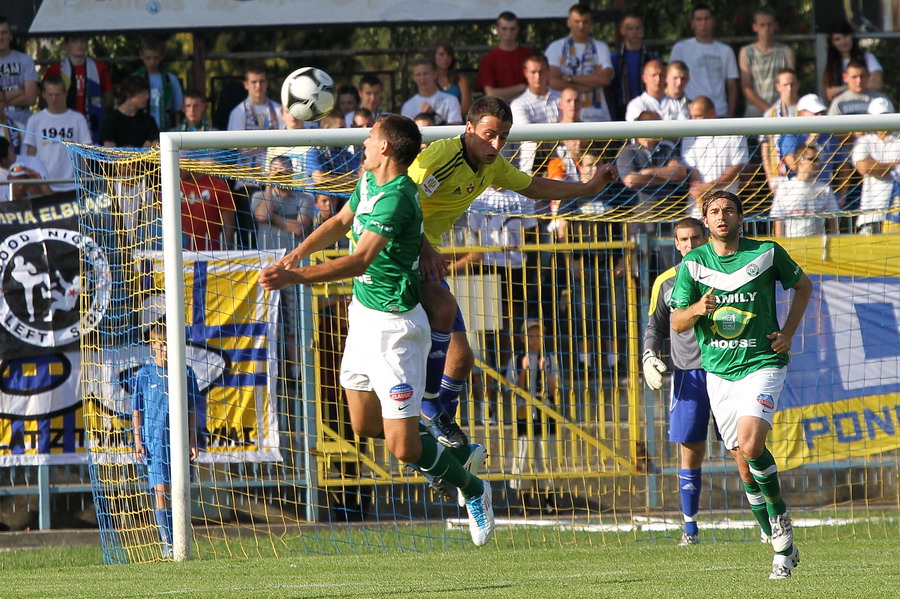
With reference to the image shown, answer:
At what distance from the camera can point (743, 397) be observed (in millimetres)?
6988

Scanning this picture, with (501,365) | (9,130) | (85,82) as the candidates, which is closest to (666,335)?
(501,365)

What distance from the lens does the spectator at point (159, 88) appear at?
1302cm

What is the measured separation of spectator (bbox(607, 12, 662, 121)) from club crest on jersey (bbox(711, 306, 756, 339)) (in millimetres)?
6575

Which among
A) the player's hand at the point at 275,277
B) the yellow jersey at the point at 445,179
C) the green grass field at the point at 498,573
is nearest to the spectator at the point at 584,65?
the green grass field at the point at 498,573

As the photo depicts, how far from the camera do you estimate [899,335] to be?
1046cm

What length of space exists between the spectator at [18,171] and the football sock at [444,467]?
18.0 feet

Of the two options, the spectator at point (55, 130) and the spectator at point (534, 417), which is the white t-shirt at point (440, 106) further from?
the spectator at point (55, 130)

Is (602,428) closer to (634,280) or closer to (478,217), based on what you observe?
(634,280)

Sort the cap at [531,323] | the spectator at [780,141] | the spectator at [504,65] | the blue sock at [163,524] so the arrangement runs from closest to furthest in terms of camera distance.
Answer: the blue sock at [163,524] < the cap at [531,323] < the spectator at [780,141] < the spectator at [504,65]

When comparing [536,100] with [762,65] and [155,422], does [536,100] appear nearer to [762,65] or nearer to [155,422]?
[762,65]

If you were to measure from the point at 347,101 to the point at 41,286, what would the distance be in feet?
13.3

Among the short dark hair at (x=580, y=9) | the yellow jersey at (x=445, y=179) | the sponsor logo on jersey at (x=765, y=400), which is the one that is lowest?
the sponsor logo on jersey at (x=765, y=400)

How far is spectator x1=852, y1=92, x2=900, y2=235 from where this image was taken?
1073 cm

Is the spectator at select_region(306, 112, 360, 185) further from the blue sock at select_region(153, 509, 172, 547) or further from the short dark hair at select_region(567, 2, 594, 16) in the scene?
the short dark hair at select_region(567, 2, 594, 16)
